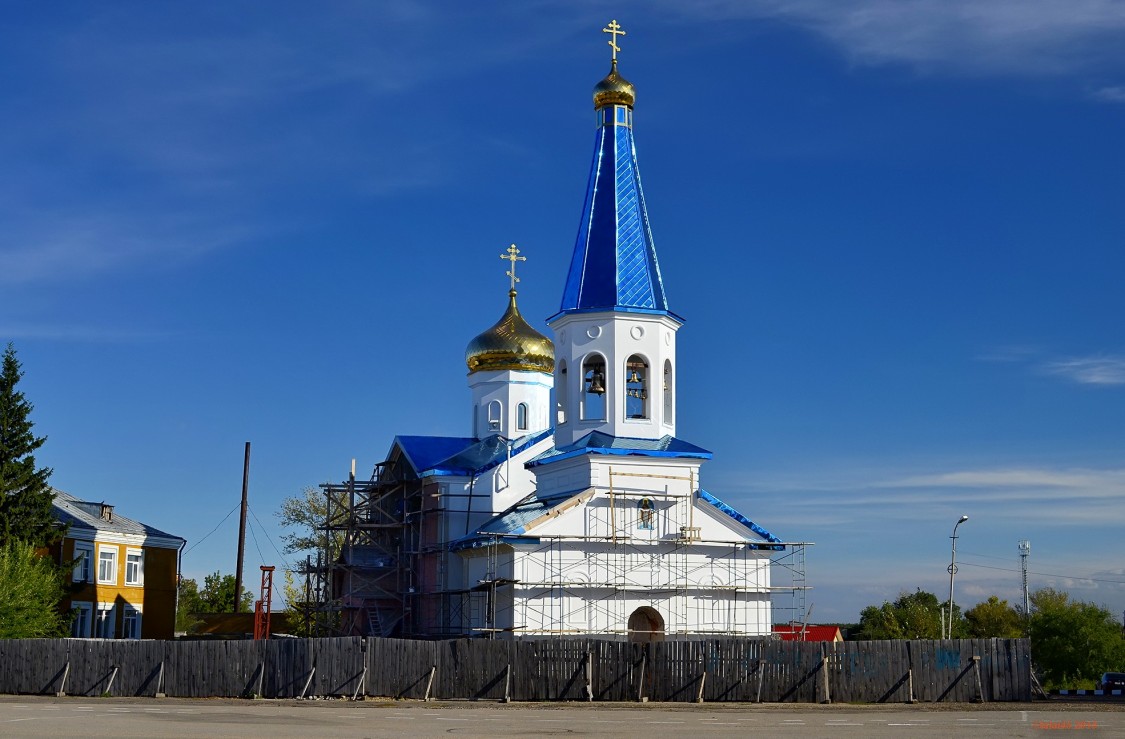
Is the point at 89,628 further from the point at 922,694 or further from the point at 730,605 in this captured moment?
the point at 922,694

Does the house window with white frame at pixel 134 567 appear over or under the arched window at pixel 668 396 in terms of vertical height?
under

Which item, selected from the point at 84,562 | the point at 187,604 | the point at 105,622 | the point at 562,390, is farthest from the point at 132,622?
the point at 187,604

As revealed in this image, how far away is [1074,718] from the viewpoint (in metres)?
A: 22.0

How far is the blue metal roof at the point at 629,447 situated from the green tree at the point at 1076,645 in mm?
25714

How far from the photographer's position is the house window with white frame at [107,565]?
4268 cm

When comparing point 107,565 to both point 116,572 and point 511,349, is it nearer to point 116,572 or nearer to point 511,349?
point 116,572

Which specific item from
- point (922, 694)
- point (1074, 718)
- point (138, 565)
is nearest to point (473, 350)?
point (138, 565)

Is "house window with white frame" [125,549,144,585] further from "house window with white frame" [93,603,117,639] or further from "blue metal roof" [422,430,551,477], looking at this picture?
"blue metal roof" [422,430,551,477]

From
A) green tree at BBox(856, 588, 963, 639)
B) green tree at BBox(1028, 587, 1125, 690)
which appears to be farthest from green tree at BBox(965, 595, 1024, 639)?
green tree at BBox(1028, 587, 1125, 690)

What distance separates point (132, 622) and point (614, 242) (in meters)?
21.0

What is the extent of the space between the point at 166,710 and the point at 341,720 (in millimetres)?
4357

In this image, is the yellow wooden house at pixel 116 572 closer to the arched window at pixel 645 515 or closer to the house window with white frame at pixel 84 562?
the house window with white frame at pixel 84 562

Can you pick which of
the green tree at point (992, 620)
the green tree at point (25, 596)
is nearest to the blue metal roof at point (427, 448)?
the green tree at point (25, 596)

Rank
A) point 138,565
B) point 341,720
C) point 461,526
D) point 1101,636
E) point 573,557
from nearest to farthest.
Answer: point 341,720
point 573,557
point 461,526
point 138,565
point 1101,636
